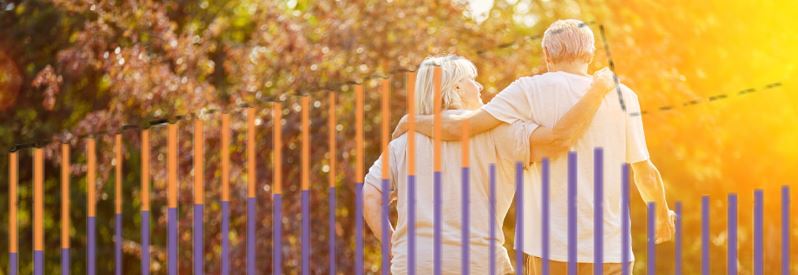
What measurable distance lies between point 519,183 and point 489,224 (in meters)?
0.17

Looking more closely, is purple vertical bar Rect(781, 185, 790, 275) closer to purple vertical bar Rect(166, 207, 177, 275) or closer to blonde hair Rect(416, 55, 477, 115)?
blonde hair Rect(416, 55, 477, 115)

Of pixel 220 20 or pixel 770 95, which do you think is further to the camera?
pixel 770 95

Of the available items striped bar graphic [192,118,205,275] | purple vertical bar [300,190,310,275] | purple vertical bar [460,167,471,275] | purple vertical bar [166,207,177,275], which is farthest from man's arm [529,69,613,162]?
purple vertical bar [166,207,177,275]

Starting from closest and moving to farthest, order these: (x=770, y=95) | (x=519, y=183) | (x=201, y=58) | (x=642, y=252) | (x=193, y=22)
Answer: (x=519, y=183), (x=201, y=58), (x=193, y=22), (x=770, y=95), (x=642, y=252)

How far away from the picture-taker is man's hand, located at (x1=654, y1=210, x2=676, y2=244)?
5.15m

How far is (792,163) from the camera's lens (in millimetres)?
14648

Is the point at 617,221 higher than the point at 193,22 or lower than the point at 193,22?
lower

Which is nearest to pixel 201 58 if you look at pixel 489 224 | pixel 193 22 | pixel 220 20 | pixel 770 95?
pixel 220 20

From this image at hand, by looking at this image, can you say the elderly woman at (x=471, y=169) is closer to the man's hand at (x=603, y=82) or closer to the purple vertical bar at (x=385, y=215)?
the man's hand at (x=603, y=82)

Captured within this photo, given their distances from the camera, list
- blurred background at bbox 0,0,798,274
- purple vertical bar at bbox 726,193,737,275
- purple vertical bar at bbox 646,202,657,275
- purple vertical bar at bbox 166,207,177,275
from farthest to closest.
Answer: blurred background at bbox 0,0,798,274
purple vertical bar at bbox 166,207,177,275
purple vertical bar at bbox 726,193,737,275
purple vertical bar at bbox 646,202,657,275

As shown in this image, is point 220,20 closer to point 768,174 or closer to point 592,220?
point 768,174

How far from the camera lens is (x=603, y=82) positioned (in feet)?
15.5

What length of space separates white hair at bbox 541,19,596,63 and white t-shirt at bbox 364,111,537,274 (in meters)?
0.25

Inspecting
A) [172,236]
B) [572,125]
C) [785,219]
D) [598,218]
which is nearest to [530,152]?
[572,125]
